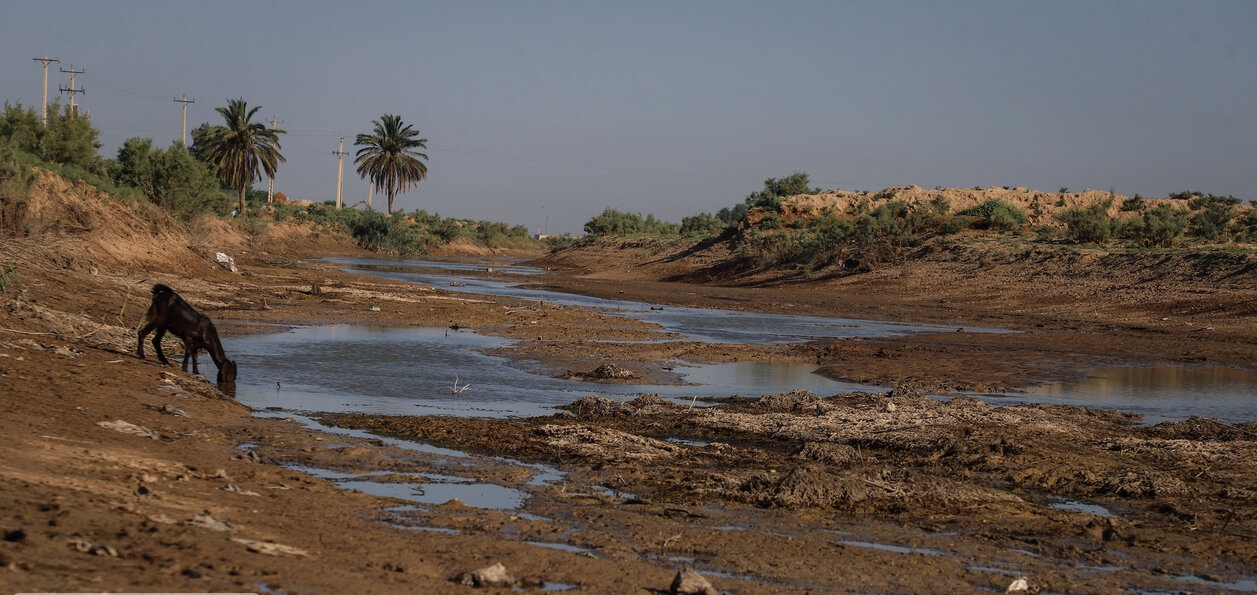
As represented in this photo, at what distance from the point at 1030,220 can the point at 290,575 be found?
5194 cm

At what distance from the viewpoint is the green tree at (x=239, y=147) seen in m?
67.5

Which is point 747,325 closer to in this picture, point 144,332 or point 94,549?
point 144,332

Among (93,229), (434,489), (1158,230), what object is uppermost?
(1158,230)

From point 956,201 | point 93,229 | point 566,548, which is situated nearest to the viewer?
point 566,548

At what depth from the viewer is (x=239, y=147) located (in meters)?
68.6

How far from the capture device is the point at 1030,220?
2039 inches

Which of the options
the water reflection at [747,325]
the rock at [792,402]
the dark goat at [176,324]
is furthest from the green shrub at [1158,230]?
the dark goat at [176,324]

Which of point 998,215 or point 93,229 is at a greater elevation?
point 998,215

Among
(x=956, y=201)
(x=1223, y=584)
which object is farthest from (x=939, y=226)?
(x=1223, y=584)

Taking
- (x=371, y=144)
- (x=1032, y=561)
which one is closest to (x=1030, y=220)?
(x=1032, y=561)

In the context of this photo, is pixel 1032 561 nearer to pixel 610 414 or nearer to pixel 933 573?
pixel 933 573

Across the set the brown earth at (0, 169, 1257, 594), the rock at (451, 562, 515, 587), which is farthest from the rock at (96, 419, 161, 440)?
the rock at (451, 562, 515, 587)

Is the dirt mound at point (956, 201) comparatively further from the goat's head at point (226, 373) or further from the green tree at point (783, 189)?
the goat's head at point (226, 373)

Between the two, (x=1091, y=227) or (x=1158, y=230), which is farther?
(x=1091, y=227)
